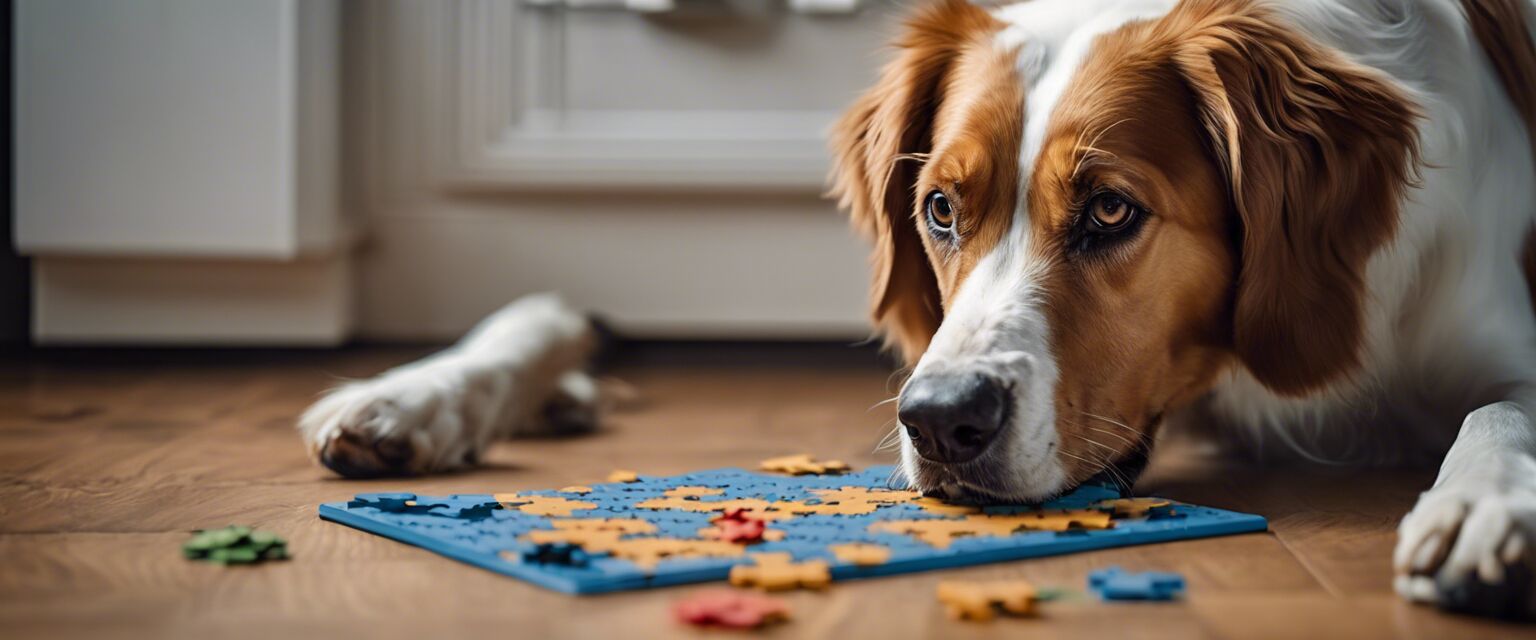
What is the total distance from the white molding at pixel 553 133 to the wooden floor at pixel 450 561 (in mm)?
847

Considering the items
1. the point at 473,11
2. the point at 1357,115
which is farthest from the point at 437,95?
the point at 1357,115

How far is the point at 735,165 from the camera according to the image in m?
3.21

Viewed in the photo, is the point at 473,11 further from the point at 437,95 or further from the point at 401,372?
the point at 401,372

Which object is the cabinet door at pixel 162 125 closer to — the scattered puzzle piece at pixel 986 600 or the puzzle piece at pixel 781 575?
the puzzle piece at pixel 781 575

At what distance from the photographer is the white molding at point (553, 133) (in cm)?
322

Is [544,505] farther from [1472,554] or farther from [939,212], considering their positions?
[1472,554]

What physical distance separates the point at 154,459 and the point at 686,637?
3.57 ft

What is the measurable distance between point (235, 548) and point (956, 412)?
657 millimetres

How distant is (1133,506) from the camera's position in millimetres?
1458

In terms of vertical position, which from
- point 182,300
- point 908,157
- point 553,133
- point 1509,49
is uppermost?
point 1509,49

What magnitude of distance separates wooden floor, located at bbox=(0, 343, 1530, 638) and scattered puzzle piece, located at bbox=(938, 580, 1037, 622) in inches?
0.6

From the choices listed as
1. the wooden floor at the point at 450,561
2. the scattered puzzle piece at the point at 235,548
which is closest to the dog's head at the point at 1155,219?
the wooden floor at the point at 450,561

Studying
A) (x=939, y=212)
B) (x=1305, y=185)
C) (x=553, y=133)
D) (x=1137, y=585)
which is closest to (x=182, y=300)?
(x=553, y=133)

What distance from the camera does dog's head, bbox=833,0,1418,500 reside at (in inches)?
60.4
